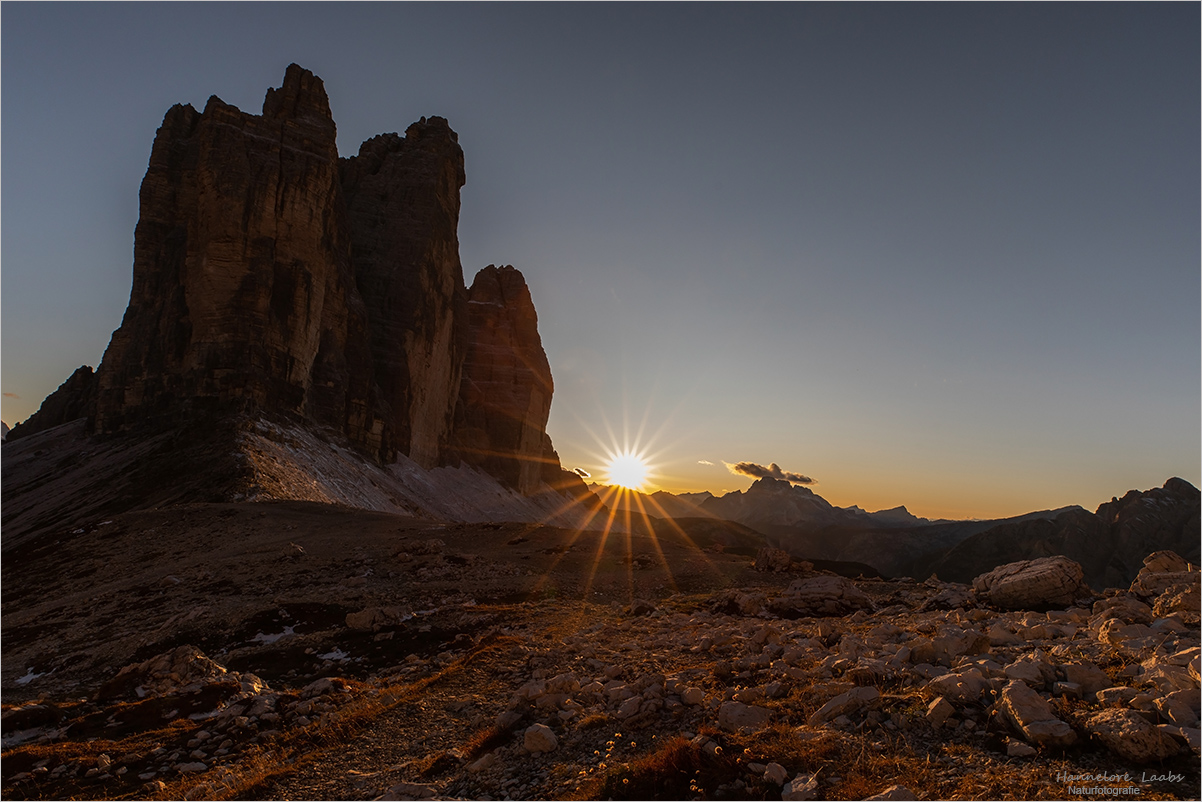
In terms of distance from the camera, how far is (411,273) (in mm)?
88562

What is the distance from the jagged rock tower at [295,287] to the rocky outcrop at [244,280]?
7.4 inches

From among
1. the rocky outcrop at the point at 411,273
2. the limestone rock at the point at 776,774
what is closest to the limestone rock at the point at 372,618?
the limestone rock at the point at 776,774

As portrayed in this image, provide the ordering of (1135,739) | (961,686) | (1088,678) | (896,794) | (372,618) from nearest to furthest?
(896,794), (1135,739), (1088,678), (961,686), (372,618)

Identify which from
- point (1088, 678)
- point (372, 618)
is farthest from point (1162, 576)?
point (372, 618)

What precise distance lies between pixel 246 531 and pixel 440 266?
7042cm

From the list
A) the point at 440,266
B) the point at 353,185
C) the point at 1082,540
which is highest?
the point at 353,185

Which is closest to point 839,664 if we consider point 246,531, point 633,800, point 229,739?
point 633,800

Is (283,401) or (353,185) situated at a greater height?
(353,185)

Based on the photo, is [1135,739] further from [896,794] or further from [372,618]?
[372,618]

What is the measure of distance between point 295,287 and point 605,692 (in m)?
66.8

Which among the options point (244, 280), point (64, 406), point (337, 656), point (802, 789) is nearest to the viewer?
point (802, 789)

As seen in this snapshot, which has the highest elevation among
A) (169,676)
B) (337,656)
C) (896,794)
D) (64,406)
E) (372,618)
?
(64,406)

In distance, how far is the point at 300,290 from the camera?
64.3m

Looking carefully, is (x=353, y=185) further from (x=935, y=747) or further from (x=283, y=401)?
(x=935, y=747)
